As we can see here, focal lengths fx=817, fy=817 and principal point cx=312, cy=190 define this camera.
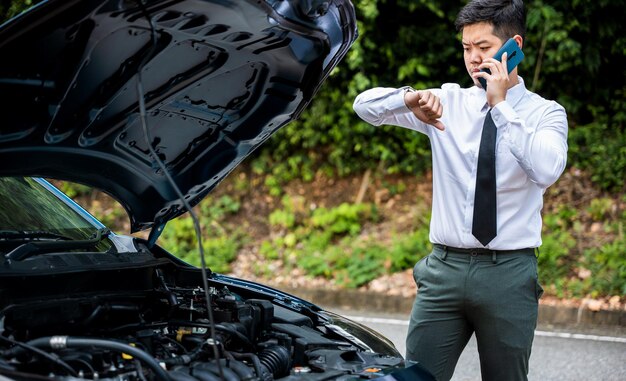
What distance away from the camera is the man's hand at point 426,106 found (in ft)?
10.2

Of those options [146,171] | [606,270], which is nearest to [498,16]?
[146,171]

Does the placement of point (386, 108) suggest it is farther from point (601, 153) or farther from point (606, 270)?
point (601, 153)

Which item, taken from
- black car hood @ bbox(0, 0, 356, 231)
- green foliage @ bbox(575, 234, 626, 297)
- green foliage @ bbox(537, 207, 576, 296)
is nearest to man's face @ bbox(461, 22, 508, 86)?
black car hood @ bbox(0, 0, 356, 231)

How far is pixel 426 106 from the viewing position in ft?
10.2

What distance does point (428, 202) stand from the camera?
9836 millimetres

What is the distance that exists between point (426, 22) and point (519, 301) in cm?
763

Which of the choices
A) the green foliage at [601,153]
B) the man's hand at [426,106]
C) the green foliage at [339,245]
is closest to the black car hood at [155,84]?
the man's hand at [426,106]

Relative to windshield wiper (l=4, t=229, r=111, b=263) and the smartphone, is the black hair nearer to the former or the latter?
the smartphone

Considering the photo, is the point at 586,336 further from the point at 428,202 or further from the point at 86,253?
the point at 86,253

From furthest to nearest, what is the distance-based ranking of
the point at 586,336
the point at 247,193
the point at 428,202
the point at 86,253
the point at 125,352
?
the point at 247,193 → the point at 428,202 → the point at 586,336 → the point at 86,253 → the point at 125,352

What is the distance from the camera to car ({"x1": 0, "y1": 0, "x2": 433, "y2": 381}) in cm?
256

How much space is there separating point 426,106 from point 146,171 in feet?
4.06

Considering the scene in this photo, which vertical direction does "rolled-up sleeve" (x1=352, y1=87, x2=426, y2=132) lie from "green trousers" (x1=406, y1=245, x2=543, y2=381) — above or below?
above

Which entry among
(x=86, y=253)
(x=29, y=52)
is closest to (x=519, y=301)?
(x=86, y=253)
